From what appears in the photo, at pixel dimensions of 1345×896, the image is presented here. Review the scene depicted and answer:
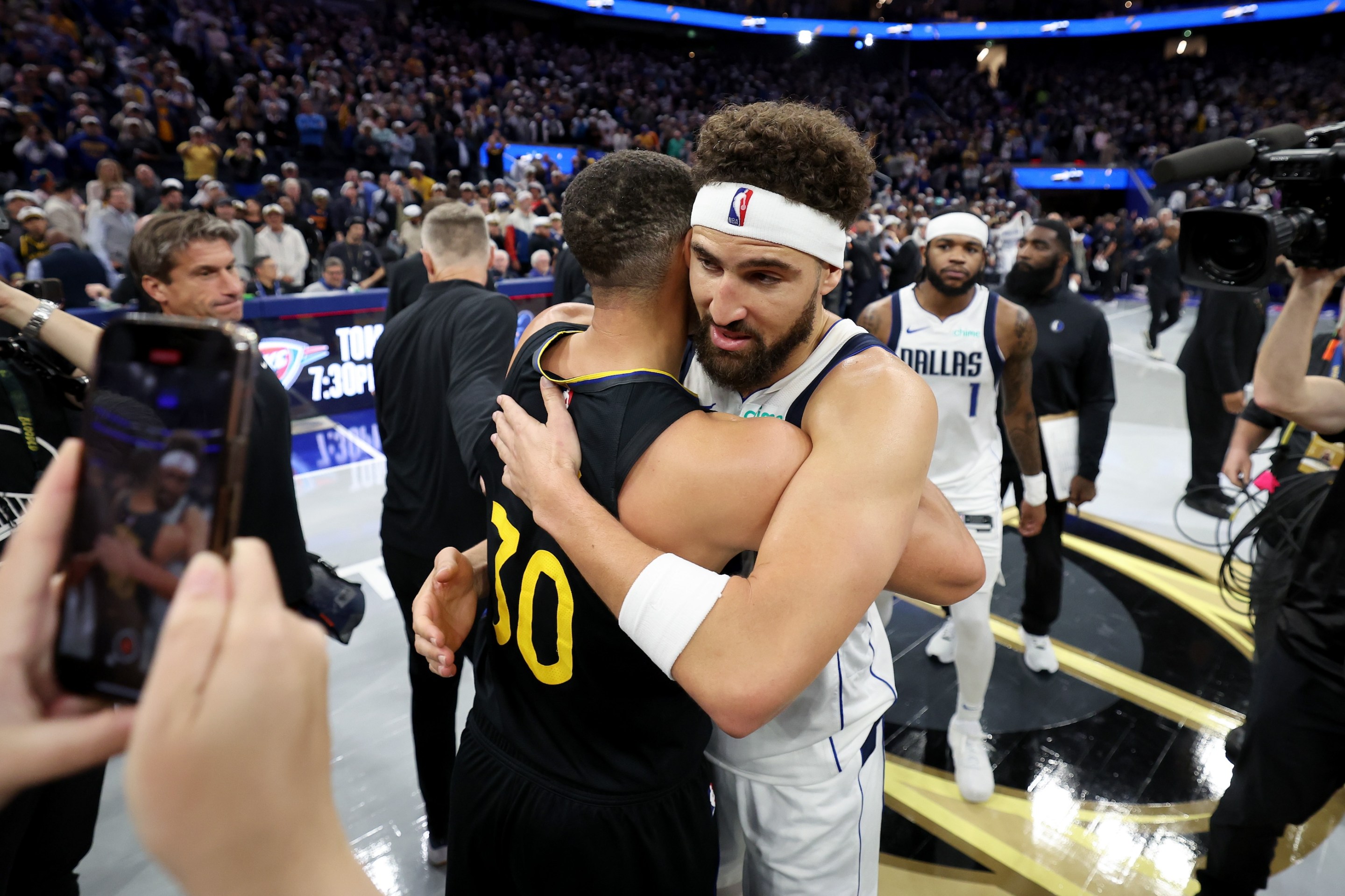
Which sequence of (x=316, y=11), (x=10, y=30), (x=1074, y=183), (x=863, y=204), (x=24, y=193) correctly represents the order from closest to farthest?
(x=863, y=204) < (x=24, y=193) < (x=10, y=30) < (x=316, y=11) < (x=1074, y=183)

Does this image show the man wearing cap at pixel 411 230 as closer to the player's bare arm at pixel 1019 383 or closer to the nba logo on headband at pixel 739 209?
the player's bare arm at pixel 1019 383

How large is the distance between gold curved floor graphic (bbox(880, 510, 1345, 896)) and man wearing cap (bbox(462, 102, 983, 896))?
1031 mm

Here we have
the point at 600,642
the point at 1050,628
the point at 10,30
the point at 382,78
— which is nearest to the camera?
the point at 600,642

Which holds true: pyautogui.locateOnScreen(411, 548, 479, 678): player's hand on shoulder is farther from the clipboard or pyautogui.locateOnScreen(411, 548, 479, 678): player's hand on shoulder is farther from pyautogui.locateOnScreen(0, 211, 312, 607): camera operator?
the clipboard

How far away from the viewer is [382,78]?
1717 centimetres

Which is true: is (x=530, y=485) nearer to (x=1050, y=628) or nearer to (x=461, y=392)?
(x=461, y=392)

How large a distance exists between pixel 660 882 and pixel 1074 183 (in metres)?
30.9

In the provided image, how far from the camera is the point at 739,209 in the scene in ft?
5.32

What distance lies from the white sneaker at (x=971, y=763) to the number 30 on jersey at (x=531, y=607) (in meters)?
2.22

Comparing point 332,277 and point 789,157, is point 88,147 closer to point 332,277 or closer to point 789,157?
point 332,277

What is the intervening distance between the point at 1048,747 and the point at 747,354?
271cm

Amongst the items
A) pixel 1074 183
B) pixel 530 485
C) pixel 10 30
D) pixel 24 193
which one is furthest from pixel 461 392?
pixel 1074 183

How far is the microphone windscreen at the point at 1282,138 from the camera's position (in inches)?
81.6

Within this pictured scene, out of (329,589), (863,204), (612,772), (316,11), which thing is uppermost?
(316,11)
